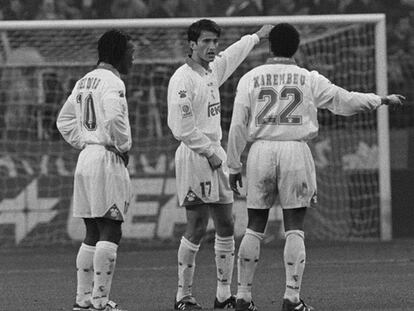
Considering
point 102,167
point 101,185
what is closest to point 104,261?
point 101,185

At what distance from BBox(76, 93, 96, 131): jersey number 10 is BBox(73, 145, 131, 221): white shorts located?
152 mm

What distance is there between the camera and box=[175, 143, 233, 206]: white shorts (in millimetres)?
10227

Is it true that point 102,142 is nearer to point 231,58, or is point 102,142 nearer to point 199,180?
point 199,180

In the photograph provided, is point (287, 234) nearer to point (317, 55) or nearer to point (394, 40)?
point (317, 55)

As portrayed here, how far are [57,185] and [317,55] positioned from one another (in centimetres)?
376

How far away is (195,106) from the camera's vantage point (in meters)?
10.2

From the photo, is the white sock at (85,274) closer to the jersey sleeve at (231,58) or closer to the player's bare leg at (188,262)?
the player's bare leg at (188,262)

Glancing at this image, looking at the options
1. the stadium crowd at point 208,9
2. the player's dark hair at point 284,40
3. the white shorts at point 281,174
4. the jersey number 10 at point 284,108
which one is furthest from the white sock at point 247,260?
the stadium crowd at point 208,9

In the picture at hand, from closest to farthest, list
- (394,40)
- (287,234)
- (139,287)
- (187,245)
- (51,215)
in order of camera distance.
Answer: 1. (287,234)
2. (187,245)
3. (139,287)
4. (51,215)
5. (394,40)

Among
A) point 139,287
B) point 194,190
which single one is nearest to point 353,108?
point 194,190

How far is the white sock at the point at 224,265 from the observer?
1021 centimetres

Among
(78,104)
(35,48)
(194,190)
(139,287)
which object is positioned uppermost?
(35,48)

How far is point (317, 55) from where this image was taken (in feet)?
56.6

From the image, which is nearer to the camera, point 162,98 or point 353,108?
point 353,108
